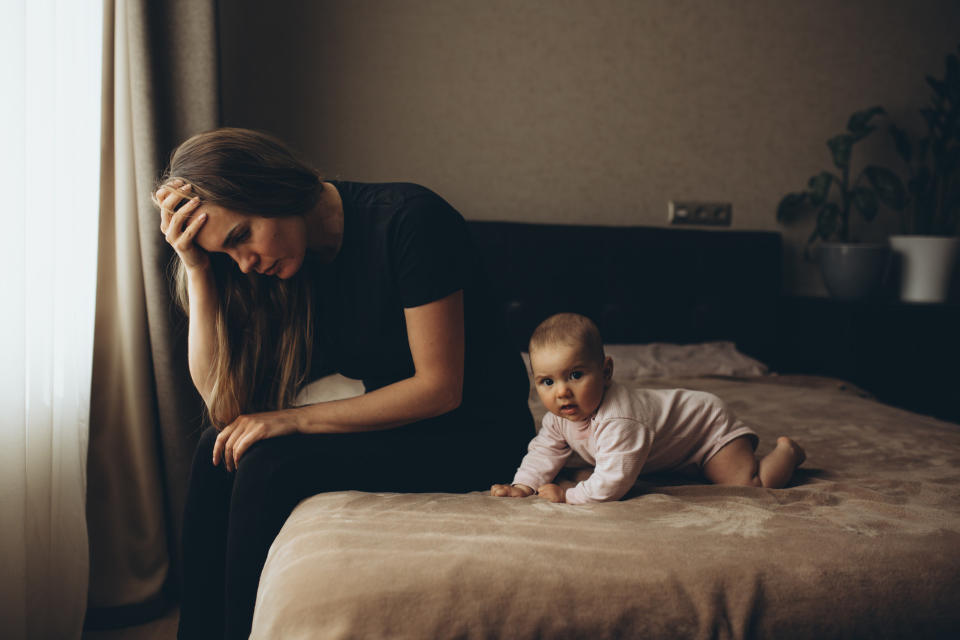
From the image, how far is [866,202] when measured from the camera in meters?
2.84

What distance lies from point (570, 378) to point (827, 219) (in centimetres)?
215

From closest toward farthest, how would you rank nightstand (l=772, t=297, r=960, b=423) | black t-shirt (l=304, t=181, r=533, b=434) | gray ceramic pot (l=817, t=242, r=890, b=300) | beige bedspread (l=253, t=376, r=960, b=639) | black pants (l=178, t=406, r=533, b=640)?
1. beige bedspread (l=253, t=376, r=960, b=639)
2. black pants (l=178, t=406, r=533, b=640)
3. black t-shirt (l=304, t=181, r=533, b=434)
4. nightstand (l=772, t=297, r=960, b=423)
5. gray ceramic pot (l=817, t=242, r=890, b=300)

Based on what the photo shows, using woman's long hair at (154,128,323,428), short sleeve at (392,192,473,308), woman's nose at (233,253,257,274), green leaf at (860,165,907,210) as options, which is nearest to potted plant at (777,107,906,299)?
green leaf at (860,165,907,210)

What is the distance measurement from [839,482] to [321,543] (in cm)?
94

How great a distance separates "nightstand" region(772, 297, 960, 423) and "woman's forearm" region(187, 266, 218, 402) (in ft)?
7.30

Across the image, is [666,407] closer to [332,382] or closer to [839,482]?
[839,482]

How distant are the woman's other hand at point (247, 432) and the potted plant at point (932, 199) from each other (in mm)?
2628

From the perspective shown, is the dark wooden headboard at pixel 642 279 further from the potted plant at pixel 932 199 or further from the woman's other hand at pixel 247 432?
the woman's other hand at pixel 247 432

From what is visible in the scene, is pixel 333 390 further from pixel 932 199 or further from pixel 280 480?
pixel 932 199

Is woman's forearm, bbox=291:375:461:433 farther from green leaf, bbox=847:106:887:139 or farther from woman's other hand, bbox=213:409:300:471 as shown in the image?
green leaf, bbox=847:106:887:139

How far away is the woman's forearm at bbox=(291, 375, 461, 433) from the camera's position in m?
1.16

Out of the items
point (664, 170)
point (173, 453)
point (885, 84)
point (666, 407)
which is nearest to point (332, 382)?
point (173, 453)

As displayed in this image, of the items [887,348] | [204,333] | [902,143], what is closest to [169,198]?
[204,333]

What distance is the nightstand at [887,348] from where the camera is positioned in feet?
8.00
